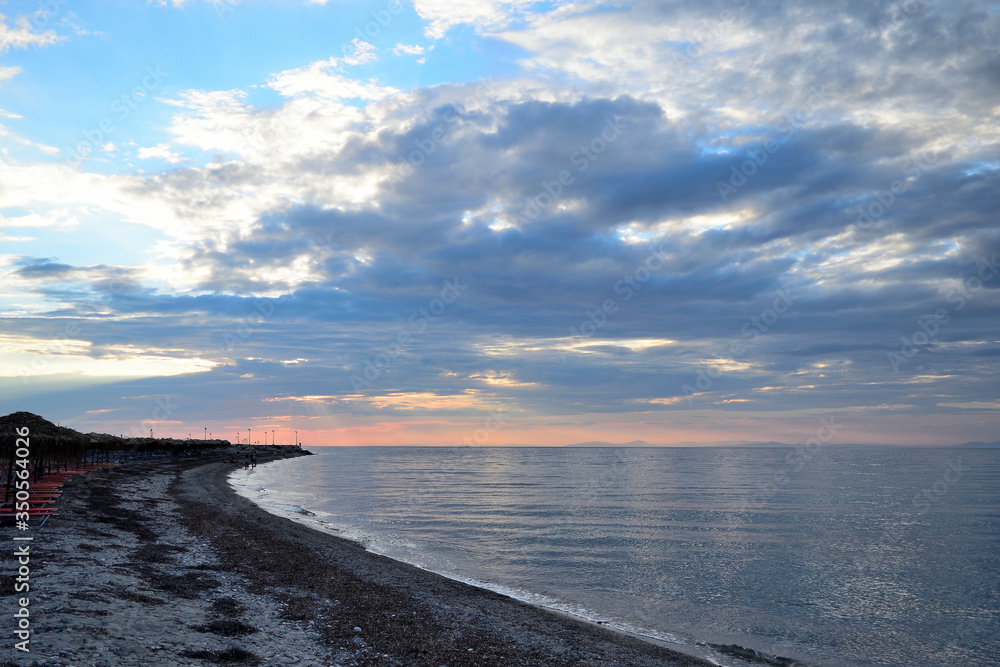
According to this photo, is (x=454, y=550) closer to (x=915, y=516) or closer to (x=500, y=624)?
(x=500, y=624)

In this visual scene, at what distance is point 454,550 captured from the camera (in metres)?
30.7

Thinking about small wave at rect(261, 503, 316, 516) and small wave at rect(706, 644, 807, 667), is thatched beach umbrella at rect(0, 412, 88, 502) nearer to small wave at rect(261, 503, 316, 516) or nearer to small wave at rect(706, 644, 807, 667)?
small wave at rect(261, 503, 316, 516)

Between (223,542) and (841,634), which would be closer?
(841,634)

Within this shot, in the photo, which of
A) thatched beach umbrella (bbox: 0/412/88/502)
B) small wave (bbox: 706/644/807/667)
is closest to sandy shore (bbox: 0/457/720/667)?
small wave (bbox: 706/644/807/667)

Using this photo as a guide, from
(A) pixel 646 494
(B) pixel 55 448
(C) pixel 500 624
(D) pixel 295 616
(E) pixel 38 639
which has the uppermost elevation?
(B) pixel 55 448

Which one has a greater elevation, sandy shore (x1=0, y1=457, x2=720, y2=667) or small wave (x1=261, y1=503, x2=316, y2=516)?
sandy shore (x1=0, y1=457, x2=720, y2=667)

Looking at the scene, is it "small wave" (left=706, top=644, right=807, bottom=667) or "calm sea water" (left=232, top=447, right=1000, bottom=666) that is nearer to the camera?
"small wave" (left=706, top=644, right=807, bottom=667)

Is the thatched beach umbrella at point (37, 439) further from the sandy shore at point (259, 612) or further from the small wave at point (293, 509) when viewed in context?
the small wave at point (293, 509)

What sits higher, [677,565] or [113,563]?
[113,563]

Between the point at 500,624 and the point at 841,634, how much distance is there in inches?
460

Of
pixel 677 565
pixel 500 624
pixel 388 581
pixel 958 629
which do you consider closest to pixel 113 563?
pixel 388 581

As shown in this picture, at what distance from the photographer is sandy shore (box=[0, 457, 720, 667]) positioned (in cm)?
1160

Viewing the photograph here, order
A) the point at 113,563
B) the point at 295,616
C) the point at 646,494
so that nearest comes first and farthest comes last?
1. the point at 295,616
2. the point at 113,563
3. the point at 646,494

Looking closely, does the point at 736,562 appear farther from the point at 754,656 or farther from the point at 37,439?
the point at 37,439
